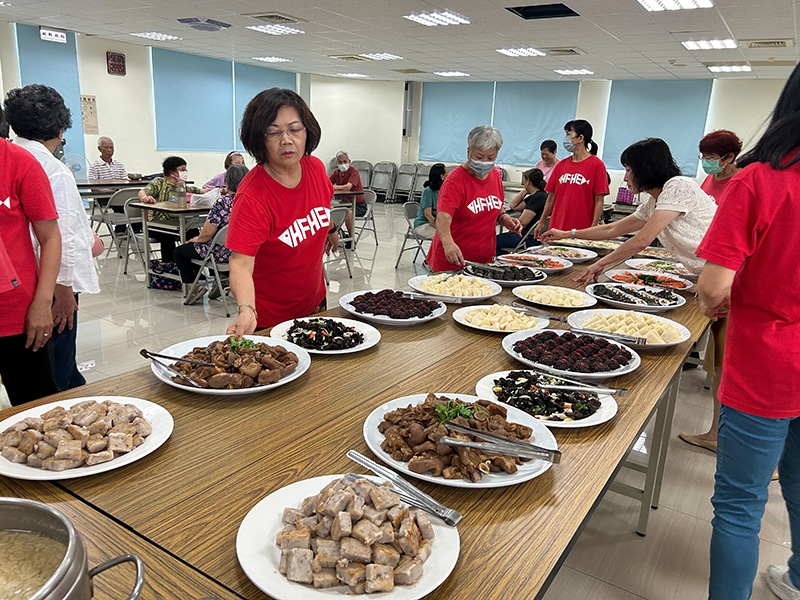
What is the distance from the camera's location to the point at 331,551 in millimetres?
756

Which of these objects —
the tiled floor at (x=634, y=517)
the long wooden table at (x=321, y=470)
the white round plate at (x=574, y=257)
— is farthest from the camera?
the white round plate at (x=574, y=257)

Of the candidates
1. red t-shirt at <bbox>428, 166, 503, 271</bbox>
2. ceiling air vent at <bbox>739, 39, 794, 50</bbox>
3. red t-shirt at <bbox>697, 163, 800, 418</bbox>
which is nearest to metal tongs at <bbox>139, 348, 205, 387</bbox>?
red t-shirt at <bbox>697, 163, 800, 418</bbox>

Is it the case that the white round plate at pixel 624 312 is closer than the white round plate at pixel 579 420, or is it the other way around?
the white round plate at pixel 579 420

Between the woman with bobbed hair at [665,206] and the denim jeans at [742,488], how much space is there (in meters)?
1.01

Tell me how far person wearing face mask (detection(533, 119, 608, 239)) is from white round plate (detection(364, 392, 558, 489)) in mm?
3314

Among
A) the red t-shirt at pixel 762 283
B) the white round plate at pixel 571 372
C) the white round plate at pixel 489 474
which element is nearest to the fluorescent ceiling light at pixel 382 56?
the white round plate at pixel 571 372

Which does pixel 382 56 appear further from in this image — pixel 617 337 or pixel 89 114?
pixel 617 337

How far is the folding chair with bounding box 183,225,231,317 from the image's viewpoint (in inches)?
184

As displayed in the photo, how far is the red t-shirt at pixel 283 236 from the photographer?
6.17ft

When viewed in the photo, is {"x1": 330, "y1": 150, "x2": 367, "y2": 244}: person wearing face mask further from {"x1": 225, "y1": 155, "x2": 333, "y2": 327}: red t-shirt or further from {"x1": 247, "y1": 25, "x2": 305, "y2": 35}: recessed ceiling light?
{"x1": 225, "y1": 155, "x2": 333, "y2": 327}: red t-shirt

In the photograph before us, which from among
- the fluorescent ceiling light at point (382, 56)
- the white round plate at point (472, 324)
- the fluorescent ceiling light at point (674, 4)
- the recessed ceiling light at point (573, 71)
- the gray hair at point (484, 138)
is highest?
the recessed ceiling light at point (573, 71)

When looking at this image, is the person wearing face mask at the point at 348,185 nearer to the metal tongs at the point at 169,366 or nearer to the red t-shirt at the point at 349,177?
the red t-shirt at the point at 349,177

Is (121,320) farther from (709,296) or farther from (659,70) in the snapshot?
(659,70)

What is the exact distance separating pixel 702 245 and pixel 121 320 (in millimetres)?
4473
